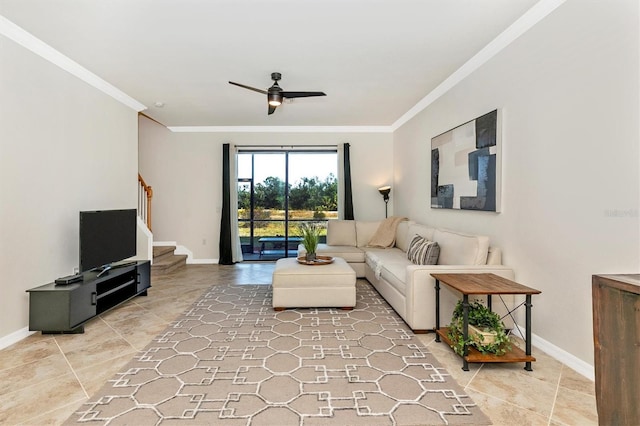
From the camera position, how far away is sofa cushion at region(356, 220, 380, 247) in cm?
588

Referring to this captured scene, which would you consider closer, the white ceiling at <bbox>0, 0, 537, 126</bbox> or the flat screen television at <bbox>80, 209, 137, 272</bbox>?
the white ceiling at <bbox>0, 0, 537, 126</bbox>

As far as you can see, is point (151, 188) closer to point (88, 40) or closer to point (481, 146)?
point (88, 40)

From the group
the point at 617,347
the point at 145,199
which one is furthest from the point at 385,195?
the point at 617,347

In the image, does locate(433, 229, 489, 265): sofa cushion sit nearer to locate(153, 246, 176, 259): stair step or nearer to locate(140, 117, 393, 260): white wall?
locate(140, 117, 393, 260): white wall

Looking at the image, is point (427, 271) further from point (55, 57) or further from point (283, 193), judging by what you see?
point (283, 193)

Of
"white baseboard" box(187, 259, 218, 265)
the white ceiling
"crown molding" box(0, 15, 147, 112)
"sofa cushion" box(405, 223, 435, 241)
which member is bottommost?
"white baseboard" box(187, 259, 218, 265)

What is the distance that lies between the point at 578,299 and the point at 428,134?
3177mm

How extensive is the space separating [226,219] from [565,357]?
5.67m

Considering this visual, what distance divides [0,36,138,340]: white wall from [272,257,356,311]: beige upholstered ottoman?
2.31 meters

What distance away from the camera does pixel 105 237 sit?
12.2 feet

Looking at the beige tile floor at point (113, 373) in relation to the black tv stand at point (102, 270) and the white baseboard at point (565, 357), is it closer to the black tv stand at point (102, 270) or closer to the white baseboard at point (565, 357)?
the white baseboard at point (565, 357)

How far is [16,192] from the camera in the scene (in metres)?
2.99

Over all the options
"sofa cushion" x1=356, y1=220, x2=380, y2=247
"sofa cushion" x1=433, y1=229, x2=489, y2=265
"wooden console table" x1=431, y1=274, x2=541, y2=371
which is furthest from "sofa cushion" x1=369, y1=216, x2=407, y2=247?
"wooden console table" x1=431, y1=274, x2=541, y2=371

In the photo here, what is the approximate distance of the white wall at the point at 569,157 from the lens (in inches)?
80.5
